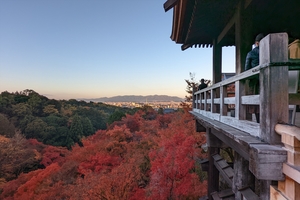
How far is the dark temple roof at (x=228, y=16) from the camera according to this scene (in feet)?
9.38

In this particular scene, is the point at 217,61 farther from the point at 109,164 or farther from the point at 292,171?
the point at 109,164

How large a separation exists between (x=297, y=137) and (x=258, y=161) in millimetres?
277

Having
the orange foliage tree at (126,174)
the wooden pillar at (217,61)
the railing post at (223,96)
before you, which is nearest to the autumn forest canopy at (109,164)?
the orange foliage tree at (126,174)

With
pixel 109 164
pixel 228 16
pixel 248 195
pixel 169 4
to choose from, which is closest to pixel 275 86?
pixel 248 195

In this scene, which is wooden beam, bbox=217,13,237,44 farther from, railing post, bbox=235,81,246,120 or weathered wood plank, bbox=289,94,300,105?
weathered wood plank, bbox=289,94,300,105

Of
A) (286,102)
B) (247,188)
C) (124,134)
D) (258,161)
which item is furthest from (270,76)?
(124,134)

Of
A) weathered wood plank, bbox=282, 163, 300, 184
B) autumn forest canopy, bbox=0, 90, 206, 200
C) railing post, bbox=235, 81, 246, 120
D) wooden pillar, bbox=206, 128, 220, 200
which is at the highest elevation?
railing post, bbox=235, 81, 246, 120

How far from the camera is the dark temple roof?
2.86 metres

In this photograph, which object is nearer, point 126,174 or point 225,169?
point 225,169

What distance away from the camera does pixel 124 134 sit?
18.9 m

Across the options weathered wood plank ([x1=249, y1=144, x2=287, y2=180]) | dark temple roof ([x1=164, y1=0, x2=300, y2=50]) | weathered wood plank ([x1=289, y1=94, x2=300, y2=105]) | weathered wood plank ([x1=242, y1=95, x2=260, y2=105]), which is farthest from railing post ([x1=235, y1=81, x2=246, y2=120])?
dark temple roof ([x1=164, y1=0, x2=300, y2=50])

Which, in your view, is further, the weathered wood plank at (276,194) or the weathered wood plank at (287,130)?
the weathered wood plank at (276,194)

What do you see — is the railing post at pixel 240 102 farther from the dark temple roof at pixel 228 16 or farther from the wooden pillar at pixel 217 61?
the wooden pillar at pixel 217 61

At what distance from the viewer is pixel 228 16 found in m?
3.34
